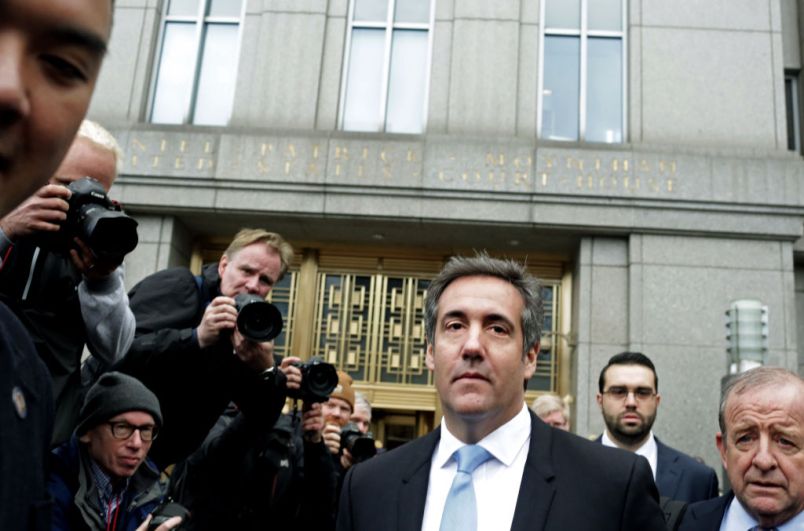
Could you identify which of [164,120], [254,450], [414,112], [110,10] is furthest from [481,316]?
[164,120]

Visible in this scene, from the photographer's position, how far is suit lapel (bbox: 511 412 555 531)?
2.24 metres

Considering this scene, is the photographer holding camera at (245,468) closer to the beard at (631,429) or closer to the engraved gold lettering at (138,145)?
the beard at (631,429)

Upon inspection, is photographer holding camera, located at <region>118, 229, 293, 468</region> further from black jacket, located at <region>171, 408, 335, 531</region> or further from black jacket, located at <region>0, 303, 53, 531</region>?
black jacket, located at <region>0, 303, 53, 531</region>


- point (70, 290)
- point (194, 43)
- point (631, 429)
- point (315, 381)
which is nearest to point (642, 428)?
point (631, 429)

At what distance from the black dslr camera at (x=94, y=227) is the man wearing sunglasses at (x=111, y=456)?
0.89m

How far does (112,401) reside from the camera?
10.2 feet

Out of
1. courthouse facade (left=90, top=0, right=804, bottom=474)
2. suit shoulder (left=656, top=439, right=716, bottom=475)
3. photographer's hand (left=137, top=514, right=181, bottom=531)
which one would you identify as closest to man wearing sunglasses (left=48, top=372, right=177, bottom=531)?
photographer's hand (left=137, top=514, right=181, bottom=531)

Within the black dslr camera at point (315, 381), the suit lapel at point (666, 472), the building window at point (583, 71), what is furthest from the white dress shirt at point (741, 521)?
the building window at point (583, 71)

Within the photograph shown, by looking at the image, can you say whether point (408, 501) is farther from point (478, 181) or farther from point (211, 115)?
point (211, 115)

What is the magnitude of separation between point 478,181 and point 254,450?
7.43 m

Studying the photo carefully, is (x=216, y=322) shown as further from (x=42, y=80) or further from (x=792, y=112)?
(x=792, y=112)

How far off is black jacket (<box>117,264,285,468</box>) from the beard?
2101 mm

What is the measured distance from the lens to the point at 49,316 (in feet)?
8.79

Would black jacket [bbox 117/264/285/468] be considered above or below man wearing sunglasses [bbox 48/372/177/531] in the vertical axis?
above
